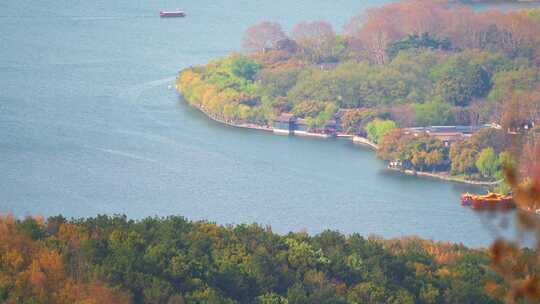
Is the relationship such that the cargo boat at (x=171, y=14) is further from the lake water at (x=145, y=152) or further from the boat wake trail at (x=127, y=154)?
the boat wake trail at (x=127, y=154)

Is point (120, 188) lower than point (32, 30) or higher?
lower

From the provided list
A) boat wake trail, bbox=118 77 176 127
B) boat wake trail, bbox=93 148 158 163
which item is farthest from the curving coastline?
boat wake trail, bbox=93 148 158 163

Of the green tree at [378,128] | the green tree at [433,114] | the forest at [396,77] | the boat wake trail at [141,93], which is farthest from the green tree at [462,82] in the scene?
the boat wake trail at [141,93]

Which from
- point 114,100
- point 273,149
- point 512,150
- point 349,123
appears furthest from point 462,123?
point 512,150

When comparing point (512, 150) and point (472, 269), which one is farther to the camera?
point (472, 269)

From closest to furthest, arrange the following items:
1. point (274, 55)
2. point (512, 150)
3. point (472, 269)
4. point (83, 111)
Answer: point (512, 150), point (472, 269), point (83, 111), point (274, 55)

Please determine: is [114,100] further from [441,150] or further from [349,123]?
[441,150]

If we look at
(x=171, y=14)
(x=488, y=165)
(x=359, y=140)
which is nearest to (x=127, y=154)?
(x=359, y=140)
